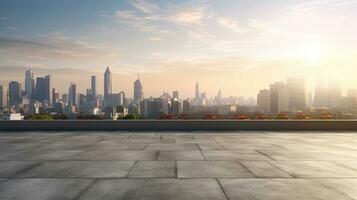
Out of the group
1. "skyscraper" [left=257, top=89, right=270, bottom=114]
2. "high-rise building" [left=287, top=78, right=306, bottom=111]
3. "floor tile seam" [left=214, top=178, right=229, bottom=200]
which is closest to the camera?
"floor tile seam" [left=214, top=178, right=229, bottom=200]

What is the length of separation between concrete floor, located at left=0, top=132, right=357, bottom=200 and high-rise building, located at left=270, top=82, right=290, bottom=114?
319ft

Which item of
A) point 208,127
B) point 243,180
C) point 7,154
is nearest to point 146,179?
point 243,180

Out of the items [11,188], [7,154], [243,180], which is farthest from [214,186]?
[7,154]

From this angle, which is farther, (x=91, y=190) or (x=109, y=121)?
(x=109, y=121)

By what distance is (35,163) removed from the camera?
11719mm

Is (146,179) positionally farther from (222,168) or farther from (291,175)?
(291,175)

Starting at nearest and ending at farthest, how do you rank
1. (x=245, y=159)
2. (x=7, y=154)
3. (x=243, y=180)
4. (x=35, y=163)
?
(x=243, y=180) → (x=35, y=163) → (x=245, y=159) → (x=7, y=154)

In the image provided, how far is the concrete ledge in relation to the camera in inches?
994

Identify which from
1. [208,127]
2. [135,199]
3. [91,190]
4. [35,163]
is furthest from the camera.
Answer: [208,127]

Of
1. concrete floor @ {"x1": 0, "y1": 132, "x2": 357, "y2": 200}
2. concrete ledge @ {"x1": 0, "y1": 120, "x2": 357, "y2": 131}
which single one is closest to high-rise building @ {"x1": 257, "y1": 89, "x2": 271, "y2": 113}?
concrete ledge @ {"x1": 0, "y1": 120, "x2": 357, "y2": 131}

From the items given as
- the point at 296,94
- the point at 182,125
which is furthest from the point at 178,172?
the point at 296,94

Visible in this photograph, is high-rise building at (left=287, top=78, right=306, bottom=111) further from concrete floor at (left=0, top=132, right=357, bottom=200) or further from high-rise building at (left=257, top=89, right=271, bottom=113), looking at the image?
concrete floor at (left=0, top=132, right=357, bottom=200)

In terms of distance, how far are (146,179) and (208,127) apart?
16.4 meters

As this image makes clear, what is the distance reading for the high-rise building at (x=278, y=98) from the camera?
113512 millimetres
